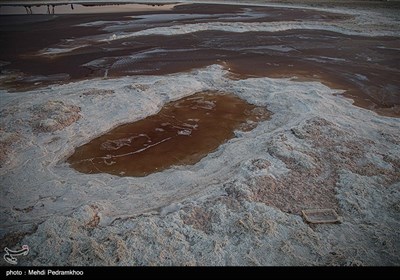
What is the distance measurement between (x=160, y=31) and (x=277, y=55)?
639cm

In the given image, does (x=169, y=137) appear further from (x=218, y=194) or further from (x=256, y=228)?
(x=256, y=228)

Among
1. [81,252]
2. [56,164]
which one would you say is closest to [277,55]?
[56,164]

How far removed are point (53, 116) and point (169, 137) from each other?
2.68 m

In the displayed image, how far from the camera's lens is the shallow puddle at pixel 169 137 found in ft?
18.5

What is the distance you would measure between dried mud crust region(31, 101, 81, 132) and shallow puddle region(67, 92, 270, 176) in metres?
0.98

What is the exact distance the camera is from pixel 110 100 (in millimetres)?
7840

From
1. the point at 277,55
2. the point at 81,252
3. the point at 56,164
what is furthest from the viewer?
the point at 277,55

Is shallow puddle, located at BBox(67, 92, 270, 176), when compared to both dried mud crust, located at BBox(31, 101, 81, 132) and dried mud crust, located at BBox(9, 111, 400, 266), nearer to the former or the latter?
dried mud crust, located at BBox(31, 101, 81, 132)

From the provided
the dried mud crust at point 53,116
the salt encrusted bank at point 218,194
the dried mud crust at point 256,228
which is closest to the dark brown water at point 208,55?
the salt encrusted bank at point 218,194

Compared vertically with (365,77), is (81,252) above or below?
below

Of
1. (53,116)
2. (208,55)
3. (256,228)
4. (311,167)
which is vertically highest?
(208,55)

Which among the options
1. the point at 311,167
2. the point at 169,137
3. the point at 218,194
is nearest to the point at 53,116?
the point at 169,137

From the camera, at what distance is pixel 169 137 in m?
6.49
